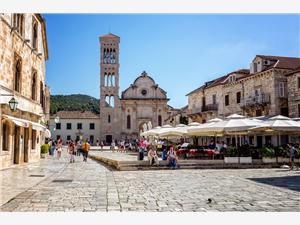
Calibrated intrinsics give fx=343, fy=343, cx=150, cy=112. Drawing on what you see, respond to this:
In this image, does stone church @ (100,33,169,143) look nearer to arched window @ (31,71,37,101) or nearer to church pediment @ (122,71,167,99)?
church pediment @ (122,71,167,99)

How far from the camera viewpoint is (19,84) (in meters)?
17.8

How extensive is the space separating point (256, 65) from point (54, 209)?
1181 inches

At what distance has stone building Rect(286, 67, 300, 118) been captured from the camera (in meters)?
28.1

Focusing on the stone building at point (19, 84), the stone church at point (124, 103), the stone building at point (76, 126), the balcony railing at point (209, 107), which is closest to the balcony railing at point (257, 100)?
the balcony railing at point (209, 107)

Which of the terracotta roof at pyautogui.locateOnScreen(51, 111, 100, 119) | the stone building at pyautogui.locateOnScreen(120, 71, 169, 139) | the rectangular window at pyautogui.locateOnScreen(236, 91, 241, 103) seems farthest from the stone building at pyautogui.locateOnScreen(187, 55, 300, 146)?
the terracotta roof at pyautogui.locateOnScreen(51, 111, 100, 119)

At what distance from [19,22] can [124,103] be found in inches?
1747

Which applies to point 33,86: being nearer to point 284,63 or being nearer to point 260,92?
point 260,92

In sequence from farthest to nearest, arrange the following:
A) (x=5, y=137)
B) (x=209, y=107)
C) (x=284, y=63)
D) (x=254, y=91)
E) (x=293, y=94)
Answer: (x=209, y=107) < (x=254, y=91) < (x=284, y=63) < (x=293, y=94) < (x=5, y=137)

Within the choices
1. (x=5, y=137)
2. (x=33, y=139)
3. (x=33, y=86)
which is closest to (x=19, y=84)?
(x=5, y=137)

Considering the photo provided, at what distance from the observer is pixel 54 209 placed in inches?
277

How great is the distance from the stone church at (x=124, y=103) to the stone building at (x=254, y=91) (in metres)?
20.8

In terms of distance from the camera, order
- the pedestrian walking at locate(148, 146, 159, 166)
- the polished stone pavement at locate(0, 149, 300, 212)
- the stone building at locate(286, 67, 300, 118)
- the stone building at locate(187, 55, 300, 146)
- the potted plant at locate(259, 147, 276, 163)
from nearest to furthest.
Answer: the polished stone pavement at locate(0, 149, 300, 212) < the pedestrian walking at locate(148, 146, 159, 166) < the potted plant at locate(259, 147, 276, 163) < the stone building at locate(286, 67, 300, 118) < the stone building at locate(187, 55, 300, 146)

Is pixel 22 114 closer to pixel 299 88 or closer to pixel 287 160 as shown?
pixel 287 160

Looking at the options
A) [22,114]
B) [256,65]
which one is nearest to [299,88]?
[256,65]
